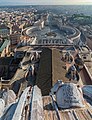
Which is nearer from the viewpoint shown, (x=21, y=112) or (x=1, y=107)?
(x=21, y=112)

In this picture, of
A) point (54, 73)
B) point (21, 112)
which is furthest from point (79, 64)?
point (21, 112)

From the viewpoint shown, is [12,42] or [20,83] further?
[12,42]

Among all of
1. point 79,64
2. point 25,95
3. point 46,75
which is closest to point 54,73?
point 46,75

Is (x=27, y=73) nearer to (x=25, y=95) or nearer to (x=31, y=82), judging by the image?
(x=31, y=82)

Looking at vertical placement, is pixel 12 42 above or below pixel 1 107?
below

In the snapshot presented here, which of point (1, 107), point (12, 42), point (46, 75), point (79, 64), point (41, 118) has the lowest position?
point (12, 42)

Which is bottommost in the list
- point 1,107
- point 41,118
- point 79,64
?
point 79,64

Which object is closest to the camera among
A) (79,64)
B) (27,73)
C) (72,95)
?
(72,95)

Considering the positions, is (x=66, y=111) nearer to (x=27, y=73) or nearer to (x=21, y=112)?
(x=21, y=112)

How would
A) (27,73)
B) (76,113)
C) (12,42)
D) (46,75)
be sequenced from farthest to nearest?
(12,42)
(27,73)
(46,75)
(76,113)
